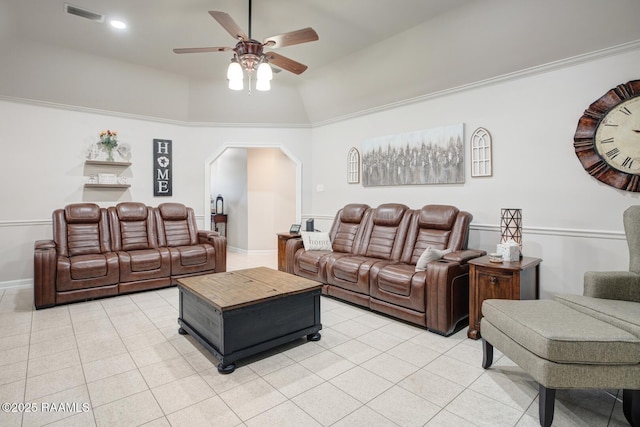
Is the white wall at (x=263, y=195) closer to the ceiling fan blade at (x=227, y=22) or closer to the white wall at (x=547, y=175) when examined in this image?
the white wall at (x=547, y=175)

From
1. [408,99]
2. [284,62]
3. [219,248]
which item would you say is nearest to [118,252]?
[219,248]

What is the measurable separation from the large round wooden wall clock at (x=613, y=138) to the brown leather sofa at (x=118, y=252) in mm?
4571

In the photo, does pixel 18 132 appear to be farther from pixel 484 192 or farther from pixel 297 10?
pixel 484 192

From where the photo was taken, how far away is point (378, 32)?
148 inches

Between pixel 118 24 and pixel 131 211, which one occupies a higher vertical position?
pixel 118 24

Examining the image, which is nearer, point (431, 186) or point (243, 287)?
point (243, 287)

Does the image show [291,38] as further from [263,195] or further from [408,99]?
[263,195]

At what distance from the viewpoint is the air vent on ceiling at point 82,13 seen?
330 centimetres

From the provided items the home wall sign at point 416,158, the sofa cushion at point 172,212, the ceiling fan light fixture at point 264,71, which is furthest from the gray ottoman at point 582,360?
the sofa cushion at point 172,212

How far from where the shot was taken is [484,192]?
3863 mm

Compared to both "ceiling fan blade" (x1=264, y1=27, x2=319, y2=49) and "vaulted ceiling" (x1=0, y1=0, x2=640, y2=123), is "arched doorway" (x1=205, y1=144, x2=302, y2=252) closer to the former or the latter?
"vaulted ceiling" (x1=0, y1=0, x2=640, y2=123)

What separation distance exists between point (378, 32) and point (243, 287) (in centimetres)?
314

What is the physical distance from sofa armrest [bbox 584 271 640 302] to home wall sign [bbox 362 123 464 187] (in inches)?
74.5

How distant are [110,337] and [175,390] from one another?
1255mm
